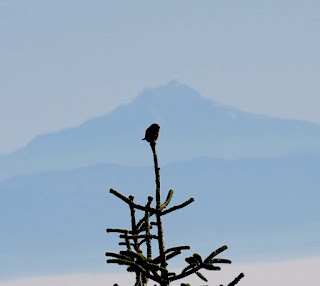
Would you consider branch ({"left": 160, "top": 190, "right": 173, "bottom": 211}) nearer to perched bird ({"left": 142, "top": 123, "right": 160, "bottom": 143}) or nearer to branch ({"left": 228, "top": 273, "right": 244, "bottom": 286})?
perched bird ({"left": 142, "top": 123, "right": 160, "bottom": 143})

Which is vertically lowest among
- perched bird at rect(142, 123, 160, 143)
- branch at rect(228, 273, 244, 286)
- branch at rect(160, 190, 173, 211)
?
branch at rect(228, 273, 244, 286)

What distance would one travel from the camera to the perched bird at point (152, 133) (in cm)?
809

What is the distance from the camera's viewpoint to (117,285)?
973cm

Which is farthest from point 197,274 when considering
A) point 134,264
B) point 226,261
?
point 134,264

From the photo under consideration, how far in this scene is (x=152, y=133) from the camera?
26.6 feet

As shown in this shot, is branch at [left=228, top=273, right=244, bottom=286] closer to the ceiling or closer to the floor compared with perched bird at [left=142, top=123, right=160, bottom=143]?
closer to the floor

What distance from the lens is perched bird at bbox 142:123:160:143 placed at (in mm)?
8094

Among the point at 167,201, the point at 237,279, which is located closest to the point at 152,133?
the point at 167,201

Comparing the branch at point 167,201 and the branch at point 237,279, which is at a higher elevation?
the branch at point 167,201

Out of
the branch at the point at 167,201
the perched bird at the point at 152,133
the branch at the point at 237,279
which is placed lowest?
the branch at the point at 237,279

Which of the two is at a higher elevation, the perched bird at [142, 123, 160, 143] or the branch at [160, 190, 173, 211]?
the perched bird at [142, 123, 160, 143]

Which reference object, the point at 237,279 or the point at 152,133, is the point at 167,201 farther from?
the point at 237,279

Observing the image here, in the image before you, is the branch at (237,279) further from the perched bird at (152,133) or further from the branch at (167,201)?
the perched bird at (152,133)

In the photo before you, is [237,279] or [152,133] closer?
[152,133]
